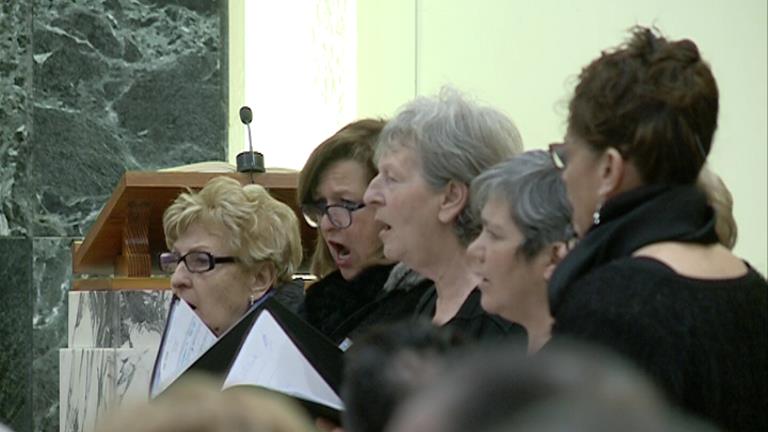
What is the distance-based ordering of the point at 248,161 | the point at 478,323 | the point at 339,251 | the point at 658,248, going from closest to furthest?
the point at 658,248 → the point at 478,323 → the point at 339,251 → the point at 248,161

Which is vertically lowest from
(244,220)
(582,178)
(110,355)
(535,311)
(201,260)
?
(110,355)

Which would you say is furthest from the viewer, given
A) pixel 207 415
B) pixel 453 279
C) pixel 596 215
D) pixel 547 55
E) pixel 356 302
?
pixel 547 55

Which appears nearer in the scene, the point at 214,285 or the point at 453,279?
the point at 453,279

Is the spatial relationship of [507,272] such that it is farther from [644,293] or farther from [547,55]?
[547,55]

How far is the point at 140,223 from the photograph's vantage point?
232 inches

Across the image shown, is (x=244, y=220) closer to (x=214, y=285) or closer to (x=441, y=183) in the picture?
(x=214, y=285)

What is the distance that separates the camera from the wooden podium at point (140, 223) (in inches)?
222

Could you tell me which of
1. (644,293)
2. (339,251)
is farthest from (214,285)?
(644,293)

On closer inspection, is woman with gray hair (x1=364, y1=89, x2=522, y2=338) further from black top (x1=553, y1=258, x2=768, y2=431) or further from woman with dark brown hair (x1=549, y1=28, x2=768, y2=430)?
black top (x1=553, y1=258, x2=768, y2=431)

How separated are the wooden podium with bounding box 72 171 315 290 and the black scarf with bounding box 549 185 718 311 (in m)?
2.89

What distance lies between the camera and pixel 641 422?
3.64 feet

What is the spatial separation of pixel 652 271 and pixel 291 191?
10.2ft

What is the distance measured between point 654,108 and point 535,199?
0.53 meters

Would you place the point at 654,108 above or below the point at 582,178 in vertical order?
above
